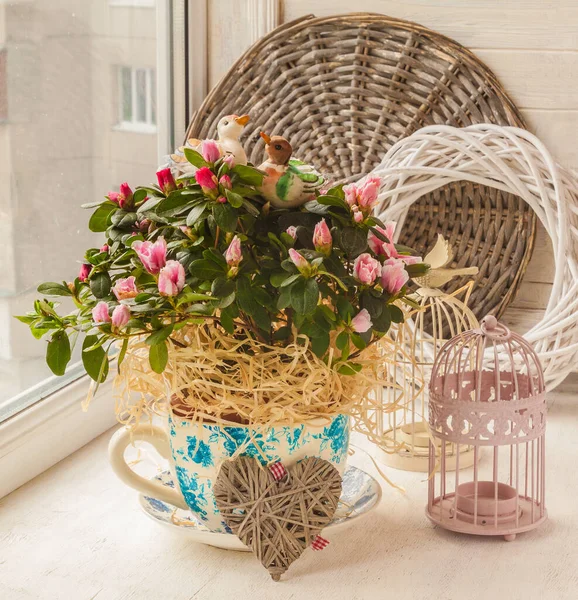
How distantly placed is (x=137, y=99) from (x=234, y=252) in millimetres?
790

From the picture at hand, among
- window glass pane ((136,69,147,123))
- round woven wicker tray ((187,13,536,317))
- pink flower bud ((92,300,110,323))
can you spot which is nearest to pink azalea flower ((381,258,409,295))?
pink flower bud ((92,300,110,323))

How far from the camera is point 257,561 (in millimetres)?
852

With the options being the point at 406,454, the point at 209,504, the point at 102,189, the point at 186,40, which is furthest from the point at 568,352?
the point at 186,40

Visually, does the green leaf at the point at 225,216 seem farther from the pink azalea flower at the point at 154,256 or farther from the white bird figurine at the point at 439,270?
the white bird figurine at the point at 439,270

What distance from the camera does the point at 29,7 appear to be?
1.10 metres

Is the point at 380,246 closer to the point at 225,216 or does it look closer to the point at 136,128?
the point at 225,216

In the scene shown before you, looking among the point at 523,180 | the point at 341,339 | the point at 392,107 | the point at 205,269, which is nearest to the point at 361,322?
the point at 341,339

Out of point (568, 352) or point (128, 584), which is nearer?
point (128, 584)

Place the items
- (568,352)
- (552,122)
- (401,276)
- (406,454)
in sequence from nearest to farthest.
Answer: (401,276)
(406,454)
(568,352)
(552,122)

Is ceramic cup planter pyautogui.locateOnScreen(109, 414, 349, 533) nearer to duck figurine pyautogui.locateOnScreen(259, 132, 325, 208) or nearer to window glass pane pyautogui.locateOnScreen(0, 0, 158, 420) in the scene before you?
Answer: duck figurine pyautogui.locateOnScreen(259, 132, 325, 208)

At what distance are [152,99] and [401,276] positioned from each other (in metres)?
0.86

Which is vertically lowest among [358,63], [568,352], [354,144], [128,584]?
[128,584]

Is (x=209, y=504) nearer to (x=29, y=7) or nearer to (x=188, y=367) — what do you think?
(x=188, y=367)

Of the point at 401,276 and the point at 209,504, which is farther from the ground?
the point at 401,276
